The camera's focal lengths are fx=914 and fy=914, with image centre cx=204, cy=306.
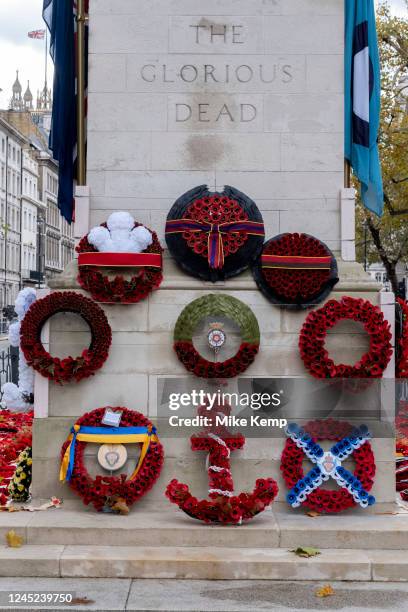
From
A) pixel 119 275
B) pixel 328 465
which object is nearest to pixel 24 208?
pixel 119 275

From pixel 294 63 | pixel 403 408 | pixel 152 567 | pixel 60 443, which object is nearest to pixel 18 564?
pixel 152 567

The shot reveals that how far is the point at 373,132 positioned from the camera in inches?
401

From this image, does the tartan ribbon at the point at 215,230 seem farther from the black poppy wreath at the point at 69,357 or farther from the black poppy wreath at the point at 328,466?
the black poppy wreath at the point at 328,466

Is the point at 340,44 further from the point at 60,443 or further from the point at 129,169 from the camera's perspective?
the point at 60,443

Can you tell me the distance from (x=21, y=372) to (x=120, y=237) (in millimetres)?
1861

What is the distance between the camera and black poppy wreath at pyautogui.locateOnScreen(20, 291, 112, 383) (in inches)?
358

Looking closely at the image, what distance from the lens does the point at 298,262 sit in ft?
30.3

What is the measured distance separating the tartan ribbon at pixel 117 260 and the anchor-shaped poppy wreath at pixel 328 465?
2196 mm

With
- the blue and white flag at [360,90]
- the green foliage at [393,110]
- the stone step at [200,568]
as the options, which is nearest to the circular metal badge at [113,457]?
the stone step at [200,568]

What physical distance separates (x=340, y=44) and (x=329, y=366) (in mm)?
3440

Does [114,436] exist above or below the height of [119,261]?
below

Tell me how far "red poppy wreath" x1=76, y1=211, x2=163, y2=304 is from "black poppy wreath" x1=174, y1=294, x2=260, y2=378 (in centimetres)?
53

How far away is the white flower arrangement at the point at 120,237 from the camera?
919cm

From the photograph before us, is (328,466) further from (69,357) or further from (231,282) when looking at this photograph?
(69,357)
